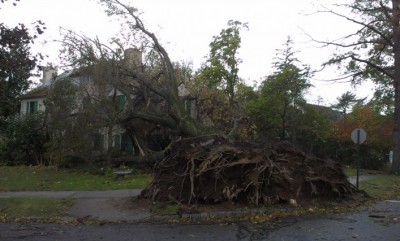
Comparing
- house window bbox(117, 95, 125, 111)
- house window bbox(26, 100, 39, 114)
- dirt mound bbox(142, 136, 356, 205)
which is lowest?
dirt mound bbox(142, 136, 356, 205)

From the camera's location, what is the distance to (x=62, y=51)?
20984mm

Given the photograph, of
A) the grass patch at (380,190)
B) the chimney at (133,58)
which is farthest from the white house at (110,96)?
the grass patch at (380,190)

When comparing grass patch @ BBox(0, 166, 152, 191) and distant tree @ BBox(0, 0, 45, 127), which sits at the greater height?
distant tree @ BBox(0, 0, 45, 127)

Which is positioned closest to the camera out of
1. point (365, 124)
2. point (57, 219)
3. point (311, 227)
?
point (311, 227)

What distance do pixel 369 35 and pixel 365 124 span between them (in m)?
8.29

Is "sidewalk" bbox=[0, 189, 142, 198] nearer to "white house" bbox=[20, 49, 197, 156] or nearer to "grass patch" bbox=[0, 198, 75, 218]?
"grass patch" bbox=[0, 198, 75, 218]

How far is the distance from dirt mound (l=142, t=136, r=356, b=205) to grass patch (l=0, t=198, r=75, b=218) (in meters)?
2.26

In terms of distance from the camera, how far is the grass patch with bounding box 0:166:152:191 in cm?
1502

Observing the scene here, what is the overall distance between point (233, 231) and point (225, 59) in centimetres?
2765

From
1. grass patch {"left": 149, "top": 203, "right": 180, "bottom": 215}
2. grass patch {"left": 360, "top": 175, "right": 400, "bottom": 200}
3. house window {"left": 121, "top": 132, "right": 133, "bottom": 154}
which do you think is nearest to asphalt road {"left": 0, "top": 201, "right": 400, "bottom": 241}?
grass patch {"left": 149, "top": 203, "right": 180, "bottom": 215}

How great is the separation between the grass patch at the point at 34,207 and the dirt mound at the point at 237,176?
2.26 meters

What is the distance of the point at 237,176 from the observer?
11.6 meters

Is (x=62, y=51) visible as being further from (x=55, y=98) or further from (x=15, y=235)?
(x=15, y=235)

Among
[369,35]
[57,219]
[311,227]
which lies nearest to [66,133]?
[57,219]
